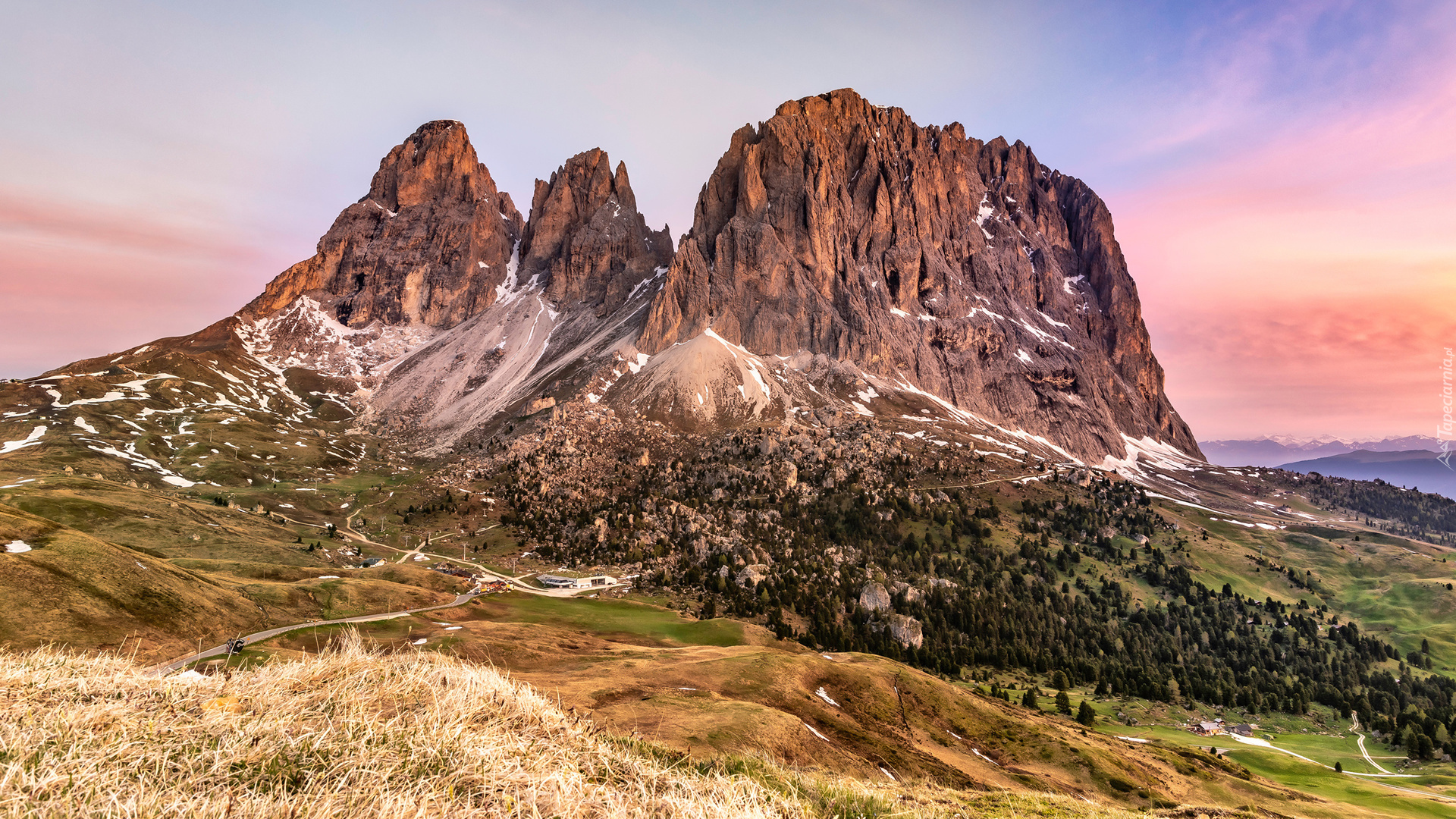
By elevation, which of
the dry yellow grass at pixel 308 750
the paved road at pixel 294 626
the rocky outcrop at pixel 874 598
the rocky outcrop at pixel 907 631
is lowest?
the rocky outcrop at pixel 907 631

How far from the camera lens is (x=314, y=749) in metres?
5.96

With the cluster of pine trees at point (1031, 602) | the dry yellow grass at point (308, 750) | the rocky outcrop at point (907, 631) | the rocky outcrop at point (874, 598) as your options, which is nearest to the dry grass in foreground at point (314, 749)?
the dry yellow grass at point (308, 750)

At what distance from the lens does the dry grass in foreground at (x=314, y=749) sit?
4961 mm

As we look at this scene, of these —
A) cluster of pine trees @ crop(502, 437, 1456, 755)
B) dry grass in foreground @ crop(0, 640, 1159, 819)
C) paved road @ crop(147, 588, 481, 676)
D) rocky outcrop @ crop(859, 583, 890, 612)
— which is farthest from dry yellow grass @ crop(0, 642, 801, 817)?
rocky outcrop @ crop(859, 583, 890, 612)

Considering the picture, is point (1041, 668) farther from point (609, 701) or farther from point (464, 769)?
point (464, 769)

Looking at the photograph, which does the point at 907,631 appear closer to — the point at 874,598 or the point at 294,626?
the point at 874,598

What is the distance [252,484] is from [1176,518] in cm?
27137

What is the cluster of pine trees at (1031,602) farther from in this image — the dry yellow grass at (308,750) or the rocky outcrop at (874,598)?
the dry yellow grass at (308,750)

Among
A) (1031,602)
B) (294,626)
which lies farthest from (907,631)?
(294,626)

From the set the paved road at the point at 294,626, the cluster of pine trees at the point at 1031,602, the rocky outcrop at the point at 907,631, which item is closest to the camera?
the paved road at the point at 294,626

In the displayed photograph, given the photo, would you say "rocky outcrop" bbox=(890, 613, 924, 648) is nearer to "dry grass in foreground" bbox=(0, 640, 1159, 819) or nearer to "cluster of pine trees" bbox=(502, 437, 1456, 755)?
"cluster of pine trees" bbox=(502, 437, 1456, 755)

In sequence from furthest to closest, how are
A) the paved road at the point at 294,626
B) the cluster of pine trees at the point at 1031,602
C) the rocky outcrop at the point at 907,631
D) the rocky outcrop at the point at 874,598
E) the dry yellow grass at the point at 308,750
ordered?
the rocky outcrop at the point at 874,598
the rocky outcrop at the point at 907,631
the cluster of pine trees at the point at 1031,602
the paved road at the point at 294,626
the dry yellow grass at the point at 308,750

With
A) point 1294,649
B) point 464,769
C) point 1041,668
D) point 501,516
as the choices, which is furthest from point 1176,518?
point 464,769

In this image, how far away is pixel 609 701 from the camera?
1454 inches
